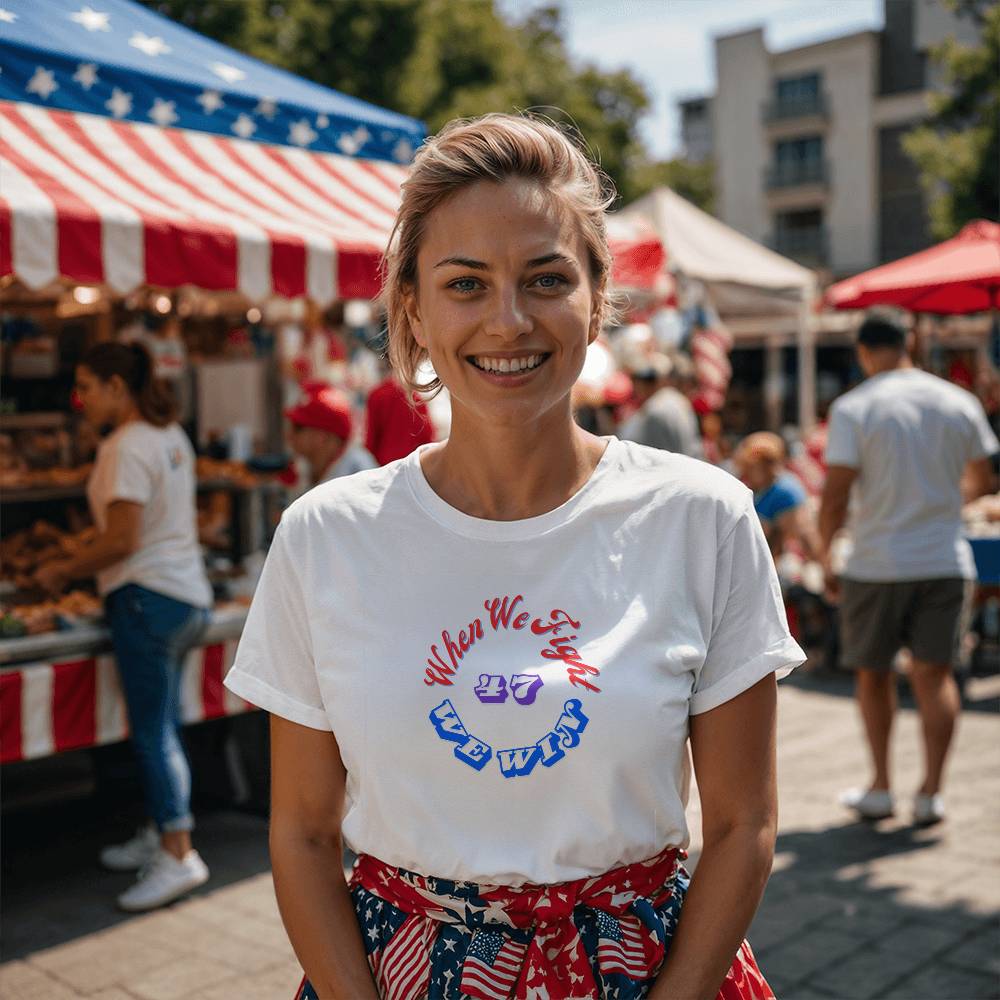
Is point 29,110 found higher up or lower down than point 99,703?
higher up

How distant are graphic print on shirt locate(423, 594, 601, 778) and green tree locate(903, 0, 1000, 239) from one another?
20.8 metres

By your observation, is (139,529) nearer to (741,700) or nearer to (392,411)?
(392,411)

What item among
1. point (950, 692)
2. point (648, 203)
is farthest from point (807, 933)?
point (648, 203)

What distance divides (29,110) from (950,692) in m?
4.31

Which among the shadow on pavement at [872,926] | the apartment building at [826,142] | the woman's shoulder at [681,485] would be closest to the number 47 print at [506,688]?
the woman's shoulder at [681,485]

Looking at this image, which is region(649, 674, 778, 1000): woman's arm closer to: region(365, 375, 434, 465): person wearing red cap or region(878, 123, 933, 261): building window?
region(365, 375, 434, 465): person wearing red cap

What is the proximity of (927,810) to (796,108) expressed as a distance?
40.3m

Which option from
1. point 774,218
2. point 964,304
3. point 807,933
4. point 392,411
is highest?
point 774,218

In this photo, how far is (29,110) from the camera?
454cm

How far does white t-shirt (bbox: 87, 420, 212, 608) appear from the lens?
4.30 metres

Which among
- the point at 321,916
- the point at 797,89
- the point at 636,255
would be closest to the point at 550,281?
the point at 321,916

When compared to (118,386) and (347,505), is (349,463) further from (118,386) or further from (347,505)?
(347,505)

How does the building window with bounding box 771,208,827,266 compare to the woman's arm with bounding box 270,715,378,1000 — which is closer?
the woman's arm with bounding box 270,715,378,1000

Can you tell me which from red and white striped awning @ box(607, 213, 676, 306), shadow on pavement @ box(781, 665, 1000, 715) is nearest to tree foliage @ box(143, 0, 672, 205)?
red and white striped awning @ box(607, 213, 676, 306)
